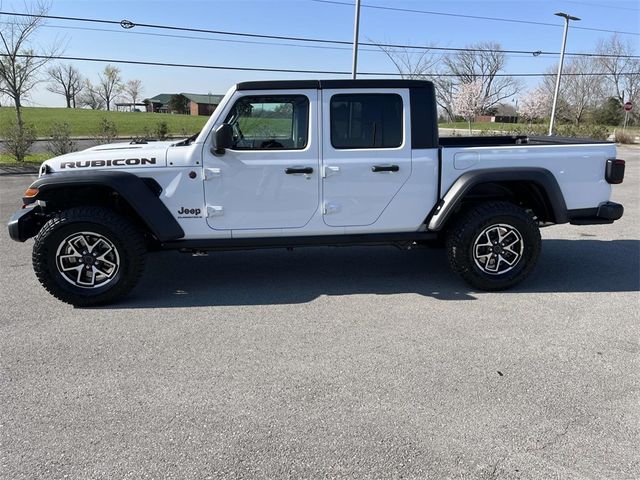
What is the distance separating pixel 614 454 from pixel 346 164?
2.94 metres

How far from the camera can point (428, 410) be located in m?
2.81

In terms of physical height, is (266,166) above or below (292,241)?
above

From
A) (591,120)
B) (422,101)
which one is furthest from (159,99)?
(422,101)

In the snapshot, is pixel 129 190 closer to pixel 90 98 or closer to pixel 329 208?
pixel 329 208

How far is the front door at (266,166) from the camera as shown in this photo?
438 cm

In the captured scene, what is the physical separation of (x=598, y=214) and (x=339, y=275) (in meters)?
2.64

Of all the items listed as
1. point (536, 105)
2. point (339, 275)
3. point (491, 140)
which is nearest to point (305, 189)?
point (339, 275)

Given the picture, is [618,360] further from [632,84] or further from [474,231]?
[632,84]

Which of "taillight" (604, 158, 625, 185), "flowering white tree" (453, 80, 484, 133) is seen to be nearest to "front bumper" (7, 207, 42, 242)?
"taillight" (604, 158, 625, 185)

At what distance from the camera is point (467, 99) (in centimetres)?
4844

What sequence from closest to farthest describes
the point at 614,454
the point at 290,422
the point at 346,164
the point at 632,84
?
the point at 614,454 → the point at 290,422 → the point at 346,164 → the point at 632,84

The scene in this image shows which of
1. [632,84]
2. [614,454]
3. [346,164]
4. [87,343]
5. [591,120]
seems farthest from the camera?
[632,84]

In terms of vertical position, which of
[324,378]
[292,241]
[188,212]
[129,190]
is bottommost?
[324,378]

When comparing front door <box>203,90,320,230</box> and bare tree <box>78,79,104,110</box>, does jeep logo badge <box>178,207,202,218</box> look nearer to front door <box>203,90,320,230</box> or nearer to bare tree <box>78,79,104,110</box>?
front door <box>203,90,320,230</box>
